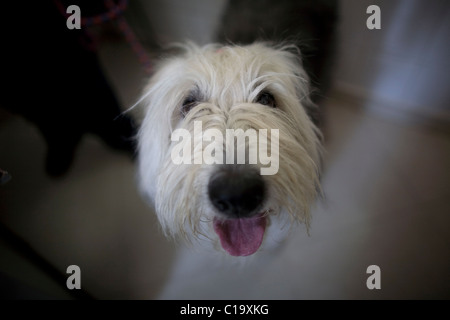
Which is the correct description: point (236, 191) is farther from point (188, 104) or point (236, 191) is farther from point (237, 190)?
point (188, 104)

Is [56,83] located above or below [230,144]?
above

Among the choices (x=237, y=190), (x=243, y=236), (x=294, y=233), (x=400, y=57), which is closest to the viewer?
(x=237, y=190)

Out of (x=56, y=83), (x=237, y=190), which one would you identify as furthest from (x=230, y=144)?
(x=56, y=83)

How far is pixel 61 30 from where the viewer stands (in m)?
1.10

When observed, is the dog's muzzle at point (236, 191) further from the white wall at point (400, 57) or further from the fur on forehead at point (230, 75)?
the white wall at point (400, 57)

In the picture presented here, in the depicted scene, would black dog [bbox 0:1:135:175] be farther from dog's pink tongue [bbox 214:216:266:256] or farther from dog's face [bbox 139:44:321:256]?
dog's pink tongue [bbox 214:216:266:256]

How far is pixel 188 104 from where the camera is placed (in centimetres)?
85

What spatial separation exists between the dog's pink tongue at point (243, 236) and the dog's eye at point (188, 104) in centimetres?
41

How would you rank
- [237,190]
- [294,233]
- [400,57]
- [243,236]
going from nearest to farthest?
[237,190]
[243,236]
[400,57]
[294,233]

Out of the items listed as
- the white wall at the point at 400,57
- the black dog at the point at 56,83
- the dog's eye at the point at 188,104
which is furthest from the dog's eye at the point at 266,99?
the black dog at the point at 56,83

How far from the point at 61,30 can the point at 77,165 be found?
0.72 m

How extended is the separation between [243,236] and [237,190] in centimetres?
27

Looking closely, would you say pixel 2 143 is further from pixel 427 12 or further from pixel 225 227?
pixel 427 12
